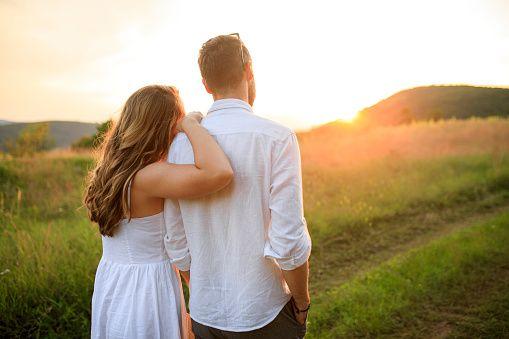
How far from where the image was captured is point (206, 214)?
1.79m

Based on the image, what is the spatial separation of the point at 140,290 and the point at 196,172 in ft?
2.91

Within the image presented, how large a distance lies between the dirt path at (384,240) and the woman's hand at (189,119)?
11.7 ft

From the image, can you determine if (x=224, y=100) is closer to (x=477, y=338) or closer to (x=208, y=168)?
(x=208, y=168)

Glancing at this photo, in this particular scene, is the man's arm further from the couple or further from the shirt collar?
the shirt collar

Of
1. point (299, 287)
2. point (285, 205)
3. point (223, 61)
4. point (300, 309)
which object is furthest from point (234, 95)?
point (300, 309)

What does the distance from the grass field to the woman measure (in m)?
1.89

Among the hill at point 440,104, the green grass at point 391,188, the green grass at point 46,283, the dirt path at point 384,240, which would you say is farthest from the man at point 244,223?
the hill at point 440,104

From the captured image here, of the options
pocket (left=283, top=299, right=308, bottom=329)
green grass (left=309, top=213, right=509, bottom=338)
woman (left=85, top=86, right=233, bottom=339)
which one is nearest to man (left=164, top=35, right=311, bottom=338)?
pocket (left=283, top=299, right=308, bottom=329)

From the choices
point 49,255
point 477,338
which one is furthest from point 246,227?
point 49,255

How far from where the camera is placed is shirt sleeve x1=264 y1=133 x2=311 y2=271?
165 centimetres

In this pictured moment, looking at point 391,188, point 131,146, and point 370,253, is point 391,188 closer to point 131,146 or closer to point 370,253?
point 370,253

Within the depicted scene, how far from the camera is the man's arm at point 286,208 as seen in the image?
1648 millimetres

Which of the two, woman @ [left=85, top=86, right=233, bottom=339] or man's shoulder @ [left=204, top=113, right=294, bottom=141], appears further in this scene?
woman @ [left=85, top=86, right=233, bottom=339]

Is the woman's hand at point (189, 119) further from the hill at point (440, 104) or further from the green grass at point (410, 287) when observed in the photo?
the hill at point (440, 104)
